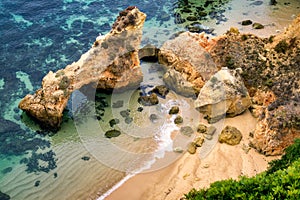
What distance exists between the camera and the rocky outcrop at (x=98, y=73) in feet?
94.8

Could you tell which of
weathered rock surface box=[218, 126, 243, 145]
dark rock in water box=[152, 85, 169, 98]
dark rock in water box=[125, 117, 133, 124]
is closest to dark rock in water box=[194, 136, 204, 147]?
weathered rock surface box=[218, 126, 243, 145]

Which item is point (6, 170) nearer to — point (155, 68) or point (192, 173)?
point (192, 173)

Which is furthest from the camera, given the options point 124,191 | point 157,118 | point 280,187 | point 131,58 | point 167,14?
point 167,14

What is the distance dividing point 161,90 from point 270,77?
9304 mm

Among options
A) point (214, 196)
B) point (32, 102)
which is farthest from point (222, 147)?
point (32, 102)

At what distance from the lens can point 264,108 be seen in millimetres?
27641

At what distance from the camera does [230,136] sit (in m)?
26.9

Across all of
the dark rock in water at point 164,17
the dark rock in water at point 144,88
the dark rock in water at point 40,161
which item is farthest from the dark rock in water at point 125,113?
the dark rock in water at point 164,17

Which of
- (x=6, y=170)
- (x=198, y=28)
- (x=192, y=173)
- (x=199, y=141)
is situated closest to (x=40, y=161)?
(x=6, y=170)

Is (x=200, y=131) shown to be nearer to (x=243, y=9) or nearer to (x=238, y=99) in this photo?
(x=238, y=99)

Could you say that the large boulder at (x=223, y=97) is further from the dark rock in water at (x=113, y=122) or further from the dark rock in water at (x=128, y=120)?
the dark rock in water at (x=113, y=122)

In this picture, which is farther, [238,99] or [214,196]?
[238,99]

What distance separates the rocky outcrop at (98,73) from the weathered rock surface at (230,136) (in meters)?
9.82

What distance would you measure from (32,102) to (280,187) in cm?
2075
